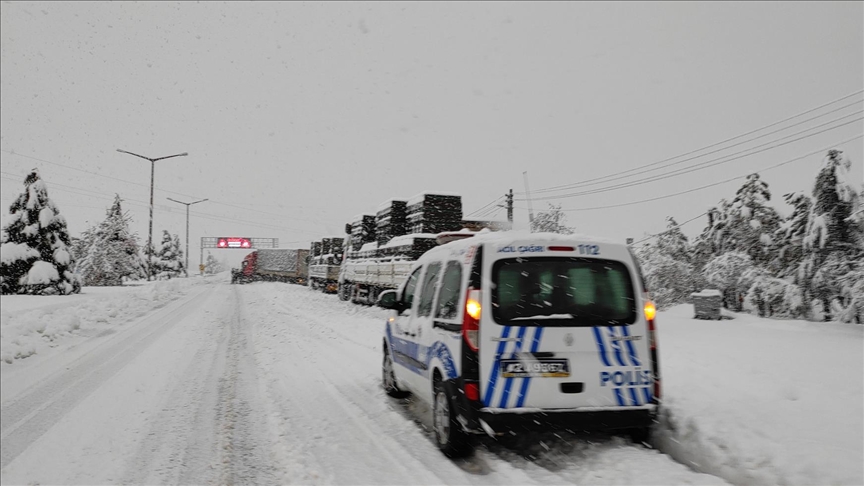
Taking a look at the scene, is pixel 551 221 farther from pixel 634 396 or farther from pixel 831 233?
pixel 634 396

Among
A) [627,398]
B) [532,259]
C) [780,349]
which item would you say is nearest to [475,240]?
[532,259]

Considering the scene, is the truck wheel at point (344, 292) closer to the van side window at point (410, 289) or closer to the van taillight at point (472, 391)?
the van side window at point (410, 289)

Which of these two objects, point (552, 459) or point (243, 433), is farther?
point (243, 433)

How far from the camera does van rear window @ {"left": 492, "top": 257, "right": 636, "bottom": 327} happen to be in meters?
4.54

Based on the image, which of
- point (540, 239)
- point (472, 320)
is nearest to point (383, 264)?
point (540, 239)

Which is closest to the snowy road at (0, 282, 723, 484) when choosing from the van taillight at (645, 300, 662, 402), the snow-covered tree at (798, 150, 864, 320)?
the van taillight at (645, 300, 662, 402)

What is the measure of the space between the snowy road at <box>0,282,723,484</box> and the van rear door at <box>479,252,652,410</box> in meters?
0.56

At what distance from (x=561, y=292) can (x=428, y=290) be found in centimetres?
167

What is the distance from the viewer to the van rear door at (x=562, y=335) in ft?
14.5

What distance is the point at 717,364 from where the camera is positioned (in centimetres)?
838

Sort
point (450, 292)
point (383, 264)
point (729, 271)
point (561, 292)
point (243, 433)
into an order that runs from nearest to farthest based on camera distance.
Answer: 1. point (561, 292)
2. point (450, 292)
3. point (243, 433)
4. point (383, 264)
5. point (729, 271)

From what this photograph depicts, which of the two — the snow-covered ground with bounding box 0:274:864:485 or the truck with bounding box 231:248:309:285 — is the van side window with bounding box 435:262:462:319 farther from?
the truck with bounding box 231:248:309:285

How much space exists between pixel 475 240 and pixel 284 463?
7.78ft

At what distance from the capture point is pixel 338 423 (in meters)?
5.75
